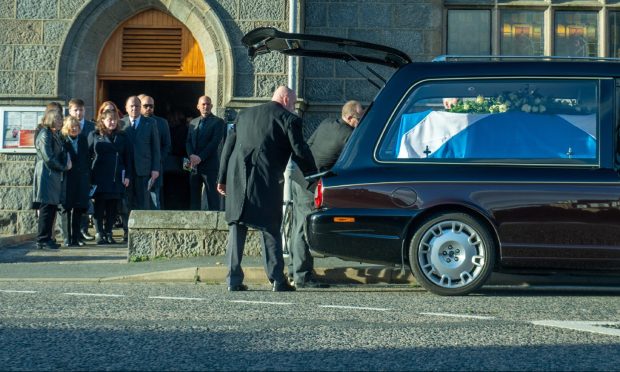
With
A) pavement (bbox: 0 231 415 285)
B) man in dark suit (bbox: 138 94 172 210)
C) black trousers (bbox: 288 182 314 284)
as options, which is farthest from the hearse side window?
man in dark suit (bbox: 138 94 172 210)

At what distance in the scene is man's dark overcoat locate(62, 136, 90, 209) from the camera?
14023mm

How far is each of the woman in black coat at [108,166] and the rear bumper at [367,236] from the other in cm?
562

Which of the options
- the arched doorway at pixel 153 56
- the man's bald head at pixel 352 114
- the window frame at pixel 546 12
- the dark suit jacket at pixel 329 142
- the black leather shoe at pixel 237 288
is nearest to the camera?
the black leather shoe at pixel 237 288

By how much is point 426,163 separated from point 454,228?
Answer: 2.00 ft

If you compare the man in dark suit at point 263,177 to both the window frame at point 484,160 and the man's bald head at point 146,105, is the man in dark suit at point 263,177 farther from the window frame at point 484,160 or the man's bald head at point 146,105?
the man's bald head at point 146,105

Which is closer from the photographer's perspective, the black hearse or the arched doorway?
the black hearse

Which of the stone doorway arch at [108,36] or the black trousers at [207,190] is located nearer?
the black trousers at [207,190]

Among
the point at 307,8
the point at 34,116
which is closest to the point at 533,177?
the point at 307,8

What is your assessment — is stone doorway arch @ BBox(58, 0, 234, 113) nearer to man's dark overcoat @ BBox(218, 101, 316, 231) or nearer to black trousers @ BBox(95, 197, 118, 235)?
black trousers @ BBox(95, 197, 118, 235)

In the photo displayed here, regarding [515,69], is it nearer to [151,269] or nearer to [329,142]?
[329,142]

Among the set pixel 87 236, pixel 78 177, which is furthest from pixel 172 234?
pixel 87 236

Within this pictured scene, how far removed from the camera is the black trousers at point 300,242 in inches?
412

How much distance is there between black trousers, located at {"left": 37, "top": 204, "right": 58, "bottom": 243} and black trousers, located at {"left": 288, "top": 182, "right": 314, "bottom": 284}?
412 cm

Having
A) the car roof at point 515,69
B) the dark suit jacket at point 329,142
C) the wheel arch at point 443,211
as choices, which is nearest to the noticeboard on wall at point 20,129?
the dark suit jacket at point 329,142
